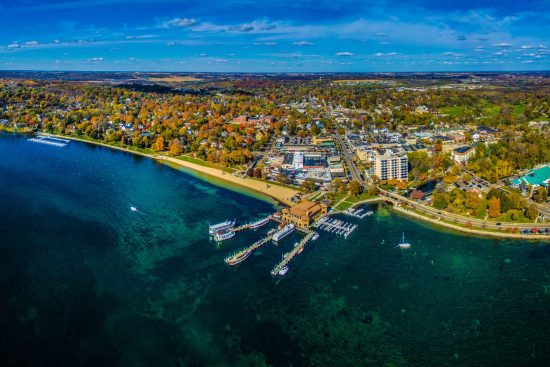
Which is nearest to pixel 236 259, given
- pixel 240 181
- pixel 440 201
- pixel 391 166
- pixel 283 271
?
pixel 283 271

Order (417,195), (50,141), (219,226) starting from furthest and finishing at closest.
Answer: (50,141) < (417,195) < (219,226)

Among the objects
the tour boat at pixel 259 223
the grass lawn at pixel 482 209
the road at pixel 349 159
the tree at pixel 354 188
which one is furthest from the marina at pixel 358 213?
the grass lawn at pixel 482 209

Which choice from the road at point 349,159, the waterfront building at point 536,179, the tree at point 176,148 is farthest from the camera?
the tree at point 176,148

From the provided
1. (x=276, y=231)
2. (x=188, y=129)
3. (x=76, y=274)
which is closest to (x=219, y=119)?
(x=188, y=129)

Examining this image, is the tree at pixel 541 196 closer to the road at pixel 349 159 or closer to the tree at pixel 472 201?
the tree at pixel 472 201

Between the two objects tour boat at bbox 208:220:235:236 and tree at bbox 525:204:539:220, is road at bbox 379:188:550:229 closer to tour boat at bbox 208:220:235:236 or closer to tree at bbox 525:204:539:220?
tree at bbox 525:204:539:220

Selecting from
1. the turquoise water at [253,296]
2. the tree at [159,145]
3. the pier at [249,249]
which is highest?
the tree at [159,145]

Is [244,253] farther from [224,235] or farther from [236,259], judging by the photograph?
[224,235]
